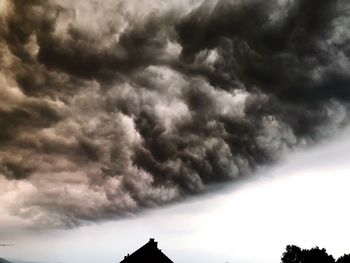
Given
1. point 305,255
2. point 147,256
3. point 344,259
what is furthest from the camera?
point 305,255

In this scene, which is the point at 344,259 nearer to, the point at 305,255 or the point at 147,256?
the point at 305,255

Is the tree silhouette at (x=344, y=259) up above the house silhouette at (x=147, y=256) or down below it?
above

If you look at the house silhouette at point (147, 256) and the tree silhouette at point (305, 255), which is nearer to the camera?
the house silhouette at point (147, 256)

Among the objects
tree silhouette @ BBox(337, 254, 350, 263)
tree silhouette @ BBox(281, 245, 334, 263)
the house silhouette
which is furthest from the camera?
tree silhouette @ BBox(281, 245, 334, 263)

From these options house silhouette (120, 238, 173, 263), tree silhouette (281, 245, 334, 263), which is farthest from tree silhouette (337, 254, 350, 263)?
house silhouette (120, 238, 173, 263)

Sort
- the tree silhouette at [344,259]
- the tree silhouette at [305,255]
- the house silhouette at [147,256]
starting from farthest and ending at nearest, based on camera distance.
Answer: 1. the tree silhouette at [305,255]
2. the tree silhouette at [344,259]
3. the house silhouette at [147,256]

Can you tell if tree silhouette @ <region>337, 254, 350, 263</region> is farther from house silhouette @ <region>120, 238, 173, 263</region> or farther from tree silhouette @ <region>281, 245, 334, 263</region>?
house silhouette @ <region>120, 238, 173, 263</region>

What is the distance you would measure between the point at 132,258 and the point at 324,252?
43210 millimetres

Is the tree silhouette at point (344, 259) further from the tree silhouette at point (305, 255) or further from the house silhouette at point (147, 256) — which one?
the house silhouette at point (147, 256)

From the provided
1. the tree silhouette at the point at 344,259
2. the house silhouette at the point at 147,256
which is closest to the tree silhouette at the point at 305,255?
the tree silhouette at the point at 344,259

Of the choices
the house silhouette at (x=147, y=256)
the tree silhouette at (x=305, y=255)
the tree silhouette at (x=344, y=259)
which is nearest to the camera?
the house silhouette at (x=147, y=256)

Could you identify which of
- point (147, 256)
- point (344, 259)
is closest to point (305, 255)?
point (344, 259)

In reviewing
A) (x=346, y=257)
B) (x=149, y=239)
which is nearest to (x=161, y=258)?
(x=149, y=239)

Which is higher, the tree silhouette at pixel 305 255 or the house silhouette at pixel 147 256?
the tree silhouette at pixel 305 255
